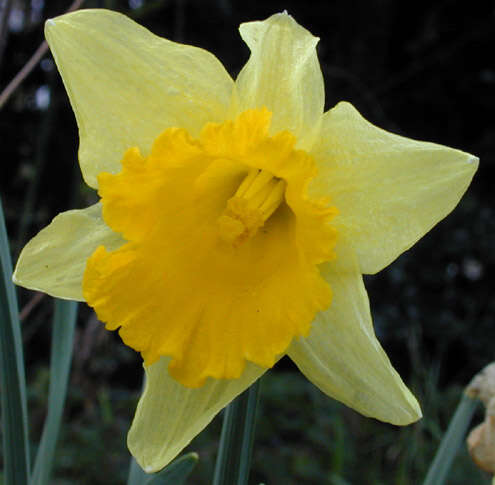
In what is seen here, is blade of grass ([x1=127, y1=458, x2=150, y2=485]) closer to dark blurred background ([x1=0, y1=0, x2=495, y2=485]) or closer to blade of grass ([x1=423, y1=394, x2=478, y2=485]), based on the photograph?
blade of grass ([x1=423, y1=394, x2=478, y2=485])

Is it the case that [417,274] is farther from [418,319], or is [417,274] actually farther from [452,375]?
[452,375]

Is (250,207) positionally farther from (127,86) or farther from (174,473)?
(174,473)

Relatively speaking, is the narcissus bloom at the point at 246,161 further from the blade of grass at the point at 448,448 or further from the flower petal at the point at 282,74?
the blade of grass at the point at 448,448

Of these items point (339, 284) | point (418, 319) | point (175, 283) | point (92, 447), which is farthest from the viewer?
point (418, 319)

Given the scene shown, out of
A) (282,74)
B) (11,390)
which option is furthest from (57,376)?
(282,74)

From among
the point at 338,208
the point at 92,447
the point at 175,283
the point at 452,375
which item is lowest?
the point at 452,375

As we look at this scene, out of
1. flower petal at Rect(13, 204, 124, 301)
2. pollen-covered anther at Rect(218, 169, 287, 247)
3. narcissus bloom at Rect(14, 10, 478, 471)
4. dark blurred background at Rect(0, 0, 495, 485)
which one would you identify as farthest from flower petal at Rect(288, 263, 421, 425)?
dark blurred background at Rect(0, 0, 495, 485)

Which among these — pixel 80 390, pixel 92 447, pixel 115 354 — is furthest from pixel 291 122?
pixel 115 354
